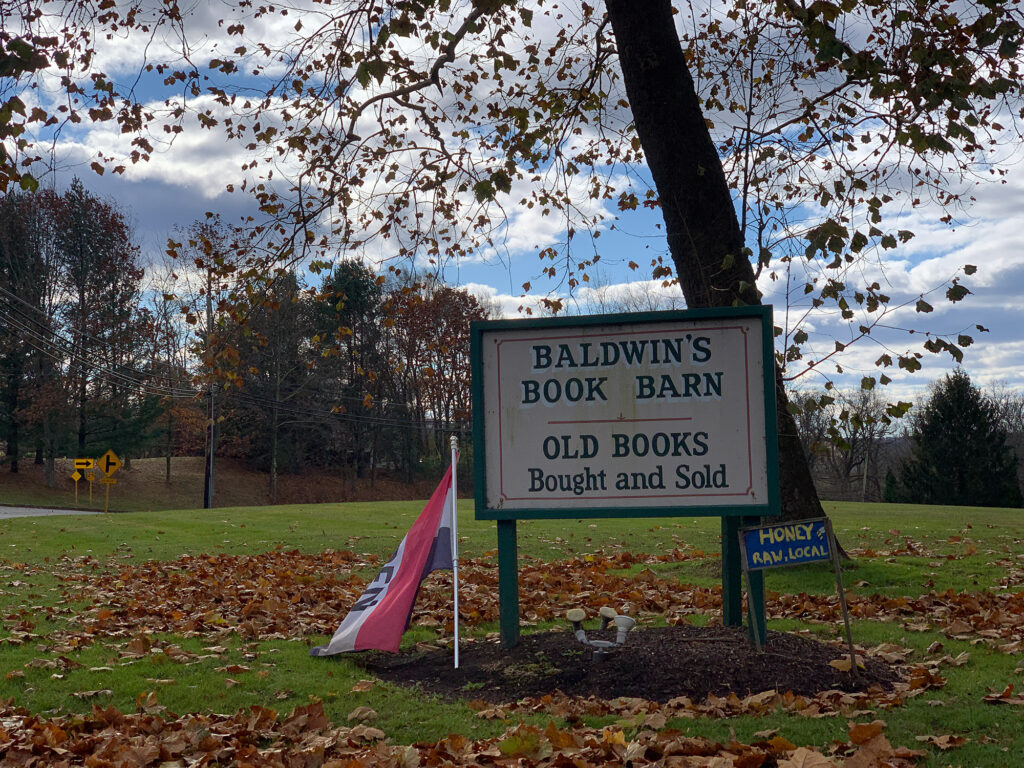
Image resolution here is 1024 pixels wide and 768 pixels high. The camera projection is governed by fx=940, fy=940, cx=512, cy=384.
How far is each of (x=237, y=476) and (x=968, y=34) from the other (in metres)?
54.1

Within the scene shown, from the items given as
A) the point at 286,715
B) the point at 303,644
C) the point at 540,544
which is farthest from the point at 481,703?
the point at 540,544

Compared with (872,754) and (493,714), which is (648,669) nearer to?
(493,714)

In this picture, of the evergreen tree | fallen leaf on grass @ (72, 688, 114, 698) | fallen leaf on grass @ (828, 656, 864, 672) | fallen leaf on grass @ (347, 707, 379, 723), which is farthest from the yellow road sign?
the evergreen tree

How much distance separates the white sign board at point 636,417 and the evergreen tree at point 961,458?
43704mm

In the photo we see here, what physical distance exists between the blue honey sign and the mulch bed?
66cm

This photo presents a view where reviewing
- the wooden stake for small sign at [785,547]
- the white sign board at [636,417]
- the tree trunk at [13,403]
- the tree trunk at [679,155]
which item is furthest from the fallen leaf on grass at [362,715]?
the tree trunk at [13,403]

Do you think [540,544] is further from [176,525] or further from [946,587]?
[176,525]

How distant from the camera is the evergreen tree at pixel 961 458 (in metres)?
45.3

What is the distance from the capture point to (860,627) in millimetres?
7914

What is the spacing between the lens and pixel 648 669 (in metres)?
6.09

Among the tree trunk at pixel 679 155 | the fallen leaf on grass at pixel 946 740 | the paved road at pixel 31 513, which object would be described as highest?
the tree trunk at pixel 679 155

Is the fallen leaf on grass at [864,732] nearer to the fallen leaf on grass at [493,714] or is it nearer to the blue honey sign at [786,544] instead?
the blue honey sign at [786,544]

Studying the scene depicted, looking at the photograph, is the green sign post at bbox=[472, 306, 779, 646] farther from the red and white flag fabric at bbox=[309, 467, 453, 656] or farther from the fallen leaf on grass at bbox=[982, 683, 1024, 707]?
the fallen leaf on grass at bbox=[982, 683, 1024, 707]

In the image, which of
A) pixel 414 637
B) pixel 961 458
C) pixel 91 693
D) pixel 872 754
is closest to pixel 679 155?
pixel 414 637
